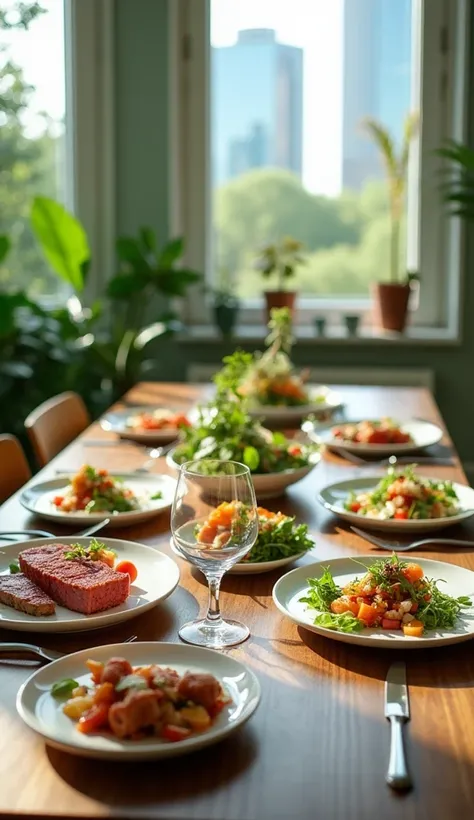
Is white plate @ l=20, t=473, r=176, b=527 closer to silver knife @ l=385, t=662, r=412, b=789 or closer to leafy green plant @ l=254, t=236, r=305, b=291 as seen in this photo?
silver knife @ l=385, t=662, r=412, b=789

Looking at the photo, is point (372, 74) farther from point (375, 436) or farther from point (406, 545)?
point (406, 545)

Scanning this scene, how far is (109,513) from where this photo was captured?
1982mm

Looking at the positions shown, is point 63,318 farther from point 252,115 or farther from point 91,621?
point 91,621

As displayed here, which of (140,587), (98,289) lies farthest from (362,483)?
(98,289)

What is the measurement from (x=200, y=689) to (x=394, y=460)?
1453mm

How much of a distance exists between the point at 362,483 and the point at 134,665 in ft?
3.31

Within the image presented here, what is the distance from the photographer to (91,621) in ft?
4.58

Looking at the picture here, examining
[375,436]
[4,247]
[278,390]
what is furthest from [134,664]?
[4,247]

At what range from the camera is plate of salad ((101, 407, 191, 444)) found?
2.74 meters

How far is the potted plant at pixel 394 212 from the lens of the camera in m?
4.66

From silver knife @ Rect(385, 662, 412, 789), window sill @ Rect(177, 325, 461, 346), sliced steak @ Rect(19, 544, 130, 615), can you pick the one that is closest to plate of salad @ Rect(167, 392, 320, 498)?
sliced steak @ Rect(19, 544, 130, 615)

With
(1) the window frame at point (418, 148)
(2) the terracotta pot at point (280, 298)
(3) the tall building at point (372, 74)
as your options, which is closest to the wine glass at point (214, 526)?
(2) the terracotta pot at point (280, 298)

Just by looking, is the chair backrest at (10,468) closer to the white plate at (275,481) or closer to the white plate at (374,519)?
the white plate at (275,481)

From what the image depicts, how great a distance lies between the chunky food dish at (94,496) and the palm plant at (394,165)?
110 inches
